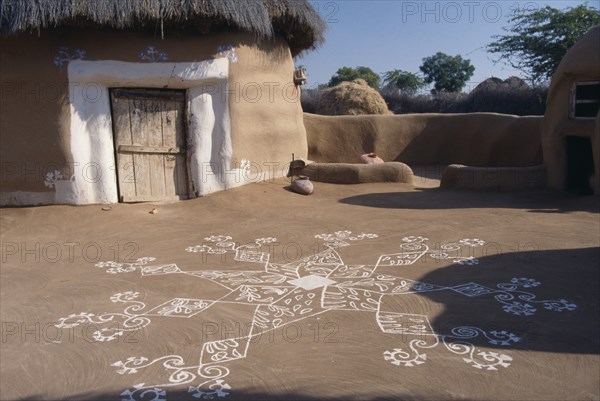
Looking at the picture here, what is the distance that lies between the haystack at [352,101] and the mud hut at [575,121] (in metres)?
6.41

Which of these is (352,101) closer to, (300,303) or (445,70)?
(300,303)

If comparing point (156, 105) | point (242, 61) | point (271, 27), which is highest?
point (271, 27)

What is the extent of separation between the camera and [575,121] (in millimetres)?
8203

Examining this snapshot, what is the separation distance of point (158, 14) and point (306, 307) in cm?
510

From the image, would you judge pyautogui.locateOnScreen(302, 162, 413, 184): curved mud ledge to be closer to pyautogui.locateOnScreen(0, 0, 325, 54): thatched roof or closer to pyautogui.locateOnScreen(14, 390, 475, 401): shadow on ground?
pyautogui.locateOnScreen(0, 0, 325, 54): thatched roof

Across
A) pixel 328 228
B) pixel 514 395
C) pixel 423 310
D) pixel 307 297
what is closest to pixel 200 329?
pixel 307 297

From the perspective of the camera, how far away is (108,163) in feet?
24.9

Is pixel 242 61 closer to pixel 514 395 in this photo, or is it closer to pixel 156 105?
pixel 156 105

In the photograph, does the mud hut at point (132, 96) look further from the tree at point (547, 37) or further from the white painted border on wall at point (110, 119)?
the tree at point (547, 37)

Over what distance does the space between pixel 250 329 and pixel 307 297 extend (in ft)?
2.24

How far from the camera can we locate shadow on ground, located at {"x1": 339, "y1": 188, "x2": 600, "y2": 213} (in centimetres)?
727

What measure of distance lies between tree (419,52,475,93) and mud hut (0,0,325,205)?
27917mm

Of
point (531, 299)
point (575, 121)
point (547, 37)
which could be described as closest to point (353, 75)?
point (547, 37)

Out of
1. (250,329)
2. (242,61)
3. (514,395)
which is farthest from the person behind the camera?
(242,61)
